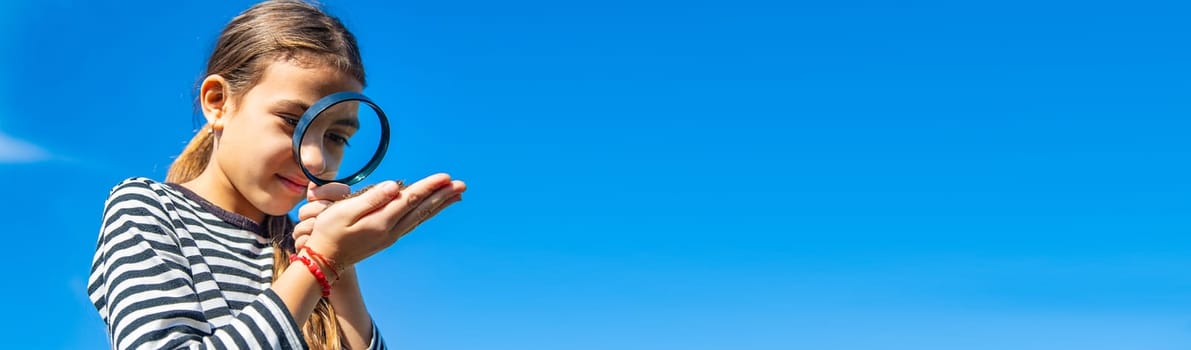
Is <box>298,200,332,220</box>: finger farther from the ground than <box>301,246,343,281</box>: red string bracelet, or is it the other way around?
<box>298,200,332,220</box>: finger

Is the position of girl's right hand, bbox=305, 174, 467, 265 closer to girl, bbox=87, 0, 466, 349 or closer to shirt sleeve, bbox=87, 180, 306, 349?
girl, bbox=87, 0, 466, 349

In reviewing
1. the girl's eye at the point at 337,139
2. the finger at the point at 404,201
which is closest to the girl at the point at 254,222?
the finger at the point at 404,201

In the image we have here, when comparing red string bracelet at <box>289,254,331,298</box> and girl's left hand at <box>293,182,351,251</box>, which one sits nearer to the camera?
red string bracelet at <box>289,254,331,298</box>

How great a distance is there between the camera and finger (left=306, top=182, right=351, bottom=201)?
3.71 m

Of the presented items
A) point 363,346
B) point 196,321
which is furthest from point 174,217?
point 363,346

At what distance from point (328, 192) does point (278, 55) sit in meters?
0.65

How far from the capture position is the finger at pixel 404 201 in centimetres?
329

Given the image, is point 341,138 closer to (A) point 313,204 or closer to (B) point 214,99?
(A) point 313,204

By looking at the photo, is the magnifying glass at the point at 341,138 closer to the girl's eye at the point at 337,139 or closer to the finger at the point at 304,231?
the girl's eye at the point at 337,139

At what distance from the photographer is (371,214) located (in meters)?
3.31

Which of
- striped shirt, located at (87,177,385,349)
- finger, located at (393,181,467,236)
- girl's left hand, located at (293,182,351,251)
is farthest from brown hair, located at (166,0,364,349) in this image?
finger, located at (393,181,467,236)

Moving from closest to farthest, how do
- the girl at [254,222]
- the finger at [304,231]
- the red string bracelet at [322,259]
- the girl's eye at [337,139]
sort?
the girl at [254,222] < the red string bracelet at [322,259] < the finger at [304,231] < the girl's eye at [337,139]

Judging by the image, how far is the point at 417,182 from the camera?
332cm

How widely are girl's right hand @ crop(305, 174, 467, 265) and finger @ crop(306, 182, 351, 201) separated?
35 cm
